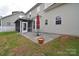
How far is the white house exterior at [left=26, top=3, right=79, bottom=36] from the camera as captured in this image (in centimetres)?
372

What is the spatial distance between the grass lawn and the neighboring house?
171mm

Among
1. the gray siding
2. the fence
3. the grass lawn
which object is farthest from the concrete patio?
the gray siding

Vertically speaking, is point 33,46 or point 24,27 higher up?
point 24,27

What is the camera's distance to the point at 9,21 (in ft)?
12.8

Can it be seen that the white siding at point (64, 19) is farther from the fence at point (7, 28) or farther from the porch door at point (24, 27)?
the fence at point (7, 28)

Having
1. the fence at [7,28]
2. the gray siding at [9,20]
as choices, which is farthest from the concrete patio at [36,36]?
the gray siding at [9,20]

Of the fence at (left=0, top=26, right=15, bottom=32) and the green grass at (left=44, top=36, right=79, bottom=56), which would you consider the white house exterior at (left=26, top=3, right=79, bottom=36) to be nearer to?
the green grass at (left=44, top=36, right=79, bottom=56)

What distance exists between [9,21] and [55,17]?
156cm

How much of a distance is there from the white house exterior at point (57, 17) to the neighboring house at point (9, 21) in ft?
1.21

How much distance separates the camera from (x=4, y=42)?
12.4ft

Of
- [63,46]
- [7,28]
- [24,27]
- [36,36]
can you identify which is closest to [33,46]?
[36,36]

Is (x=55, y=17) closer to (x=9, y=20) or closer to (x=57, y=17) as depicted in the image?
(x=57, y=17)

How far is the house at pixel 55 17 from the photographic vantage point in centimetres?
373

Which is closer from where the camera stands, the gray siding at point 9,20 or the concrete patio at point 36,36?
the concrete patio at point 36,36
